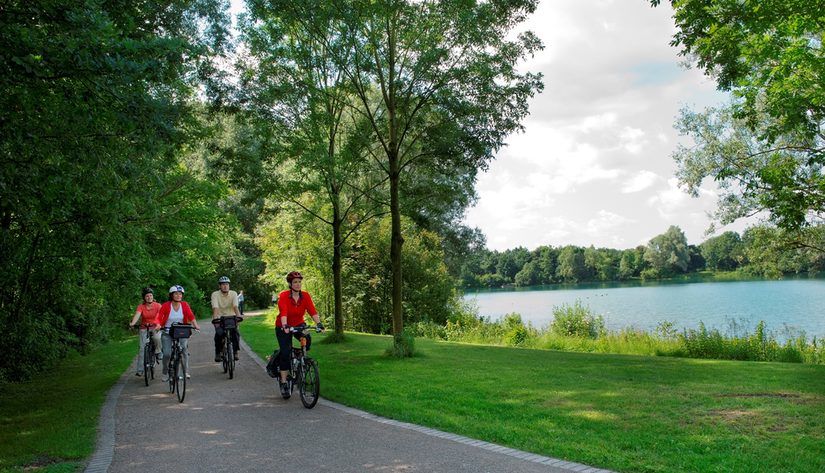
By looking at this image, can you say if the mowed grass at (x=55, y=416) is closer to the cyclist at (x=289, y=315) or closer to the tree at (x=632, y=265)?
the cyclist at (x=289, y=315)

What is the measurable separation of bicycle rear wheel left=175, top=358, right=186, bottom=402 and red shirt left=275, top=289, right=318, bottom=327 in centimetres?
198

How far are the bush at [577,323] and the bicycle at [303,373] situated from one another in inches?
559

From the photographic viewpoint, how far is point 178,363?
33.4 ft

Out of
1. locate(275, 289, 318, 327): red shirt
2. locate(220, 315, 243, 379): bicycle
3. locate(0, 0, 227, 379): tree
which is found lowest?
locate(220, 315, 243, 379): bicycle

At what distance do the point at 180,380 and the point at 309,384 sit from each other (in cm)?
260

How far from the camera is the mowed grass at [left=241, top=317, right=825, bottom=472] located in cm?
591

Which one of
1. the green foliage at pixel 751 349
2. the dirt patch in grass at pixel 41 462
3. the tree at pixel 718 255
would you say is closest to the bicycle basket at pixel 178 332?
the dirt patch in grass at pixel 41 462

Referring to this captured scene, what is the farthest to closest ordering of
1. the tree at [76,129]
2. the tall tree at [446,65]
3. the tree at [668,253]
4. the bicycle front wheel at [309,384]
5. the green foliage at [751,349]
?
the tree at [668,253]
the green foliage at [751,349]
the tall tree at [446,65]
the bicycle front wheel at [309,384]
the tree at [76,129]

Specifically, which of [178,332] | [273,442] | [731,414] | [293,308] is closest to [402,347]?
[293,308]

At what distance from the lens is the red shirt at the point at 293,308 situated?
9.25 m

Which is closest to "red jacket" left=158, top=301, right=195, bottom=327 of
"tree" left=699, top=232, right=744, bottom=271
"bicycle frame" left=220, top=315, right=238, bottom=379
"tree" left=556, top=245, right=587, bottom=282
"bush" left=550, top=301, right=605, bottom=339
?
"bicycle frame" left=220, top=315, right=238, bottom=379

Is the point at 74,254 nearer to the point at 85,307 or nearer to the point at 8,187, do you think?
the point at 8,187

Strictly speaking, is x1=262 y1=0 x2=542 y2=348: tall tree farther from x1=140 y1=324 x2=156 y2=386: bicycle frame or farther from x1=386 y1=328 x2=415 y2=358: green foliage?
x1=140 y1=324 x2=156 y2=386: bicycle frame

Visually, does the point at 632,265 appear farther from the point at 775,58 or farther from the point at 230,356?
the point at 230,356
